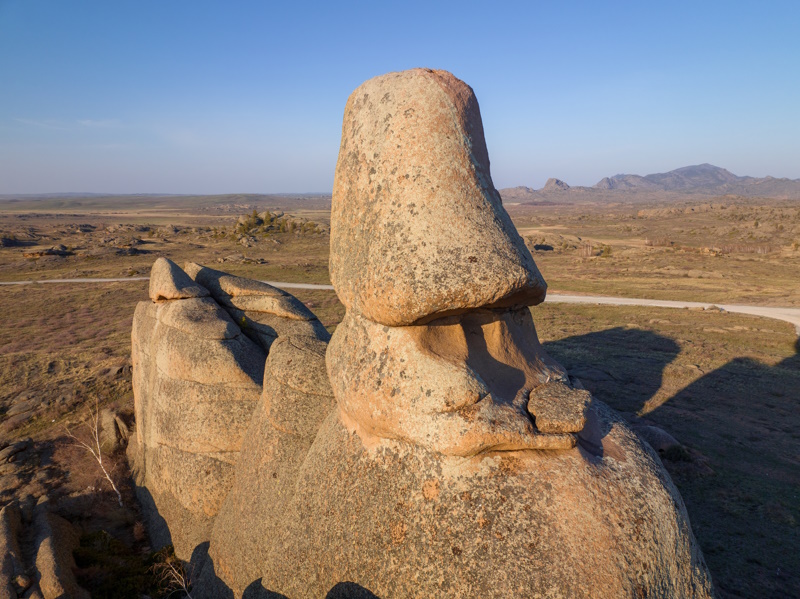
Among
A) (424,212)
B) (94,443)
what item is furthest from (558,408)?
(94,443)

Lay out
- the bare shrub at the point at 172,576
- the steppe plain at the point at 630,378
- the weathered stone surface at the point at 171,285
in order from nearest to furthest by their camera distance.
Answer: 1. the bare shrub at the point at 172,576
2. the steppe plain at the point at 630,378
3. the weathered stone surface at the point at 171,285

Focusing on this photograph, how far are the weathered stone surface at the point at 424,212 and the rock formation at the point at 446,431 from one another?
2cm

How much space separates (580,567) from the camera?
4145 mm

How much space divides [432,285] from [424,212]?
0.76 metres

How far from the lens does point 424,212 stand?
4922 millimetres

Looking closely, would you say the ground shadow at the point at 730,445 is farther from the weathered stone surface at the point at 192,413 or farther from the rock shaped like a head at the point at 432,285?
the weathered stone surface at the point at 192,413

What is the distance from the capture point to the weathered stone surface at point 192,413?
28.1 ft

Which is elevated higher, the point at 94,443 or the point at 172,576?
the point at 172,576

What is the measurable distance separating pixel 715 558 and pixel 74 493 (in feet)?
41.4

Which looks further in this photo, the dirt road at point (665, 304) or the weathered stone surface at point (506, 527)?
the dirt road at point (665, 304)

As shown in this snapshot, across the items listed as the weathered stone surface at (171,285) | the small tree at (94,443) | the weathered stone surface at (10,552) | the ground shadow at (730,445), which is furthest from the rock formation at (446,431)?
the small tree at (94,443)

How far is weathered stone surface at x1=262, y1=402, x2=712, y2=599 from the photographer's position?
13.8 feet

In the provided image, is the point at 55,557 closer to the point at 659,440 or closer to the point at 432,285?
the point at 432,285

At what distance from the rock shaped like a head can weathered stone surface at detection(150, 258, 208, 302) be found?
6.26 meters
